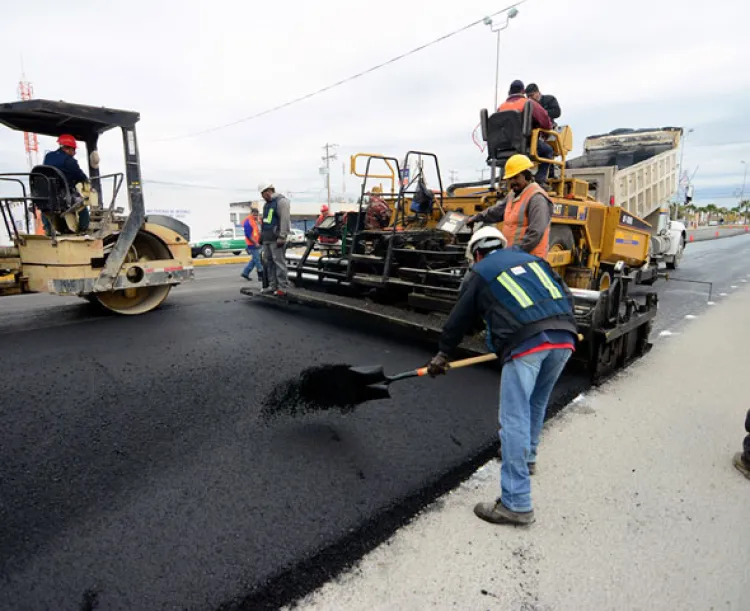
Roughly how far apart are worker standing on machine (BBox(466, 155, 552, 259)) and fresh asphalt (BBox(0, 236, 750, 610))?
125cm

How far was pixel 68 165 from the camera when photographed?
5.18 metres

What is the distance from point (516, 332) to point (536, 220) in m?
1.98

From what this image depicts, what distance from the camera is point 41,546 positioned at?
6.88 ft

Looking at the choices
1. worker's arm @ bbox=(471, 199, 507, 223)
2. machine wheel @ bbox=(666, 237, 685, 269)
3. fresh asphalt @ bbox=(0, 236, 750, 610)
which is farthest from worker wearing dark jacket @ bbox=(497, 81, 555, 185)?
machine wheel @ bbox=(666, 237, 685, 269)

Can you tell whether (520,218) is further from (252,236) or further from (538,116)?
(252,236)

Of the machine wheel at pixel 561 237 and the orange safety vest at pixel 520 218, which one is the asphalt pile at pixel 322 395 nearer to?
the orange safety vest at pixel 520 218

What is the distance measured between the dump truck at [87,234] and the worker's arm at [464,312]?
14.3ft

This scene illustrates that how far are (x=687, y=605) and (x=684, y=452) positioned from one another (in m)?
1.50

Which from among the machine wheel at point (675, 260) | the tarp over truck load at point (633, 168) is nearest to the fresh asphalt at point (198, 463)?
the tarp over truck load at point (633, 168)

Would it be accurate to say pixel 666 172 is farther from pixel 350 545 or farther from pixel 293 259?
pixel 350 545

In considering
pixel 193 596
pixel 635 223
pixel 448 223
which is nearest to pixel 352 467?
pixel 193 596

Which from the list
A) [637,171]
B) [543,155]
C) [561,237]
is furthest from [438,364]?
[637,171]

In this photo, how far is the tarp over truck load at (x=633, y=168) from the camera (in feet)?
25.1

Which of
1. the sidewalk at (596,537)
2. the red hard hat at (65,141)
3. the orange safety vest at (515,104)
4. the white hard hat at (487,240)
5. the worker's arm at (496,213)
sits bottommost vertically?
the sidewalk at (596,537)
